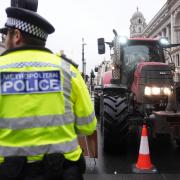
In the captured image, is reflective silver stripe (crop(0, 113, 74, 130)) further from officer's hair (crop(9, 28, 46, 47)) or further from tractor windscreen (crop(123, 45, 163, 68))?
tractor windscreen (crop(123, 45, 163, 68))

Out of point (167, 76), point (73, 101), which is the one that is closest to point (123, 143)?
point (167, 76)

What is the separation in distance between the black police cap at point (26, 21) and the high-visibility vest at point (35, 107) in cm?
13

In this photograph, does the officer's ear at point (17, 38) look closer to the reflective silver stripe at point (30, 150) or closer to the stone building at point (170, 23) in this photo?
the reflective silver stripe at point (30, 150)

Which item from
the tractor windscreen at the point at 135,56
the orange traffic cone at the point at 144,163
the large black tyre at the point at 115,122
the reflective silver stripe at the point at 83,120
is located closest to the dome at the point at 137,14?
the tractor windscreen at the point at 135,56

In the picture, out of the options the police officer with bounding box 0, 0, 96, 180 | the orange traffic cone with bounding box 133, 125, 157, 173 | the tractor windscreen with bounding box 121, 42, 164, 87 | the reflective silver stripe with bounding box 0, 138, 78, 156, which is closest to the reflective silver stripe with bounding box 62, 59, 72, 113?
the police officer with bounding box 0, 0, 96, 180

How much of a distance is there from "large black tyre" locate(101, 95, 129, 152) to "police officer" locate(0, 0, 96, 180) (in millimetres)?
4971

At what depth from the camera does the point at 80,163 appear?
2703 millimetres

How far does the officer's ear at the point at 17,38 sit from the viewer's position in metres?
2.69

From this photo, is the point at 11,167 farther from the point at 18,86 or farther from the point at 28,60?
the point at 28,60

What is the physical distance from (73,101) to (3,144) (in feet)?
1.70

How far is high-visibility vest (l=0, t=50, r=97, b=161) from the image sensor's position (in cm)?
257

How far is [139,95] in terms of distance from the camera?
332 inches

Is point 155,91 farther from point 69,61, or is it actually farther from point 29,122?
point 29,122

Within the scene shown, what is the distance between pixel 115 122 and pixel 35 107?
5200mm
